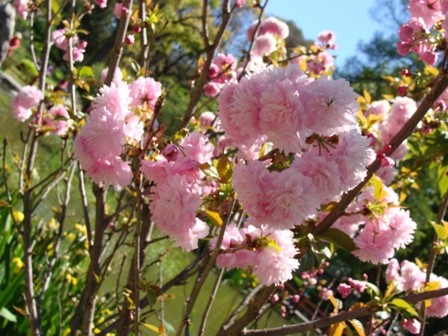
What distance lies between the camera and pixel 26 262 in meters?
1.85

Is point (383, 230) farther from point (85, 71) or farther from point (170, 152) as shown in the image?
point (85, 71)

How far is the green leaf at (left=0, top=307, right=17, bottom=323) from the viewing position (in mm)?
2188

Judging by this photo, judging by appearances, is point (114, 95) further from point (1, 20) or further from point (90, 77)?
point (1, 20)

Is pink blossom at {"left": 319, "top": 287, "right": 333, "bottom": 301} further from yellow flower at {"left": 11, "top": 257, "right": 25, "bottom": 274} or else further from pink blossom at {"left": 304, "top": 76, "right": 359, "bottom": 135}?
yellow flower at {"left": 11, "top": 257, "right": 25, "bottom": 274}

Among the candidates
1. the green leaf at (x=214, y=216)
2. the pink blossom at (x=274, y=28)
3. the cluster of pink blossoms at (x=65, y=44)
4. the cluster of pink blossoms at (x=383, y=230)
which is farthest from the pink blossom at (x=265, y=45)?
the green leaf at (x=214, y=216)

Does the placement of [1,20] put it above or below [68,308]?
above

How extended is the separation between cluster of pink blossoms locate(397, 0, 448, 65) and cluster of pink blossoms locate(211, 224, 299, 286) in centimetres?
78

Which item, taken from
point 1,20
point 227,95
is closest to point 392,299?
point 227,95

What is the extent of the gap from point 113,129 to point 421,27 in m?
1.00

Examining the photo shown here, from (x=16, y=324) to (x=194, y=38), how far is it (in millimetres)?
17169

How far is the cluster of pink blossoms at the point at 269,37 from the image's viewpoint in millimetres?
2779

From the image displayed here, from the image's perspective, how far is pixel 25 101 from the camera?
116 inches

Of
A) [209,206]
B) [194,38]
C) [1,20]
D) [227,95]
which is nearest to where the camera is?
[227,95]

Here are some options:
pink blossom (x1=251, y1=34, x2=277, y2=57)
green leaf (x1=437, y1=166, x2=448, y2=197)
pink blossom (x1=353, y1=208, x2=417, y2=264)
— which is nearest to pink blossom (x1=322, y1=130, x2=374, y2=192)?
pink blossom (x1=353, y1=208, x2=417, y2=264)
